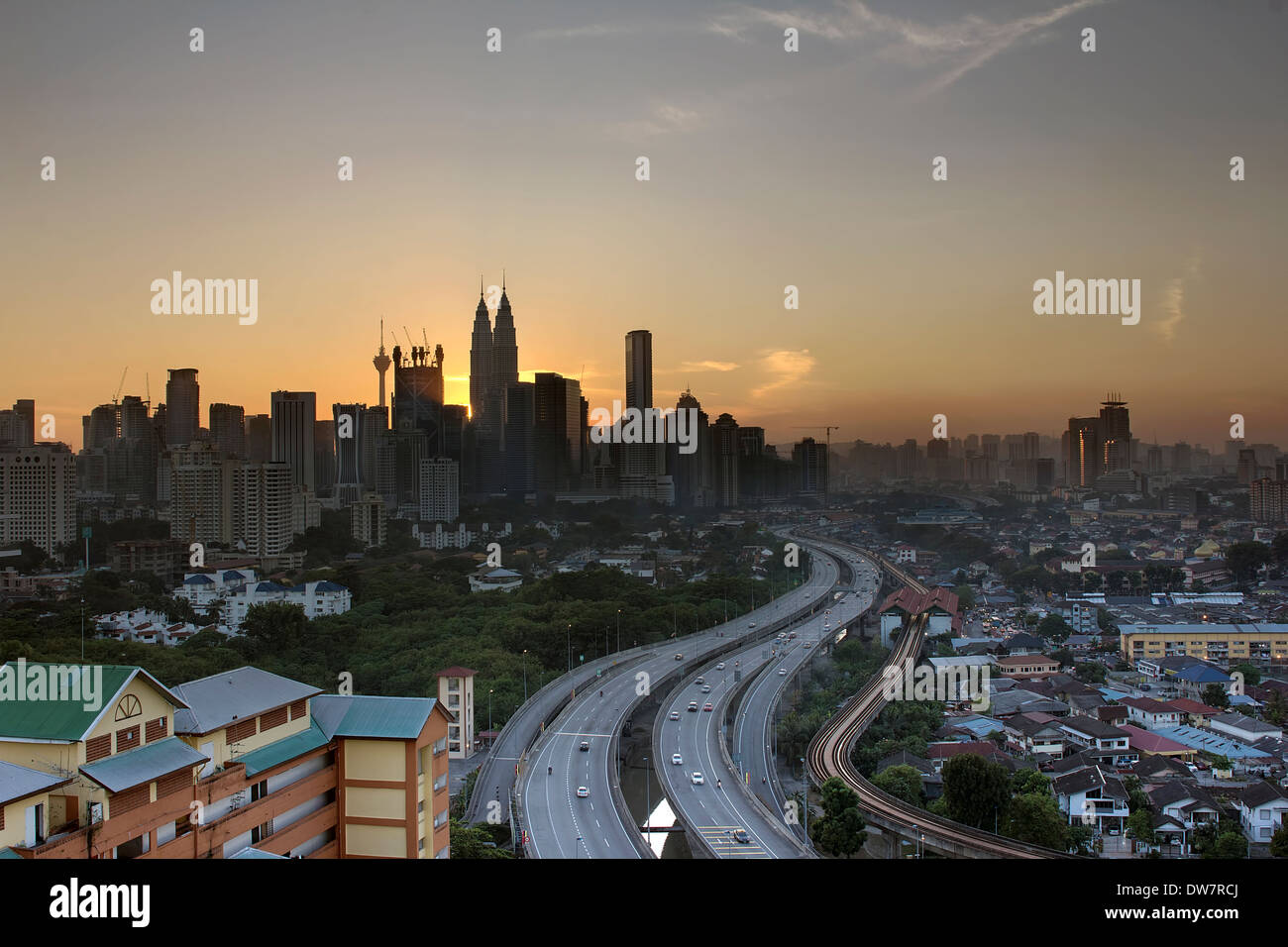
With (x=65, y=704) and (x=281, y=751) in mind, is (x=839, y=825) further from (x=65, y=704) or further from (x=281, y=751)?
(x=65, y=704)

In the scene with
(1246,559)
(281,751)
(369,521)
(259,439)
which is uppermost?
(259,439)

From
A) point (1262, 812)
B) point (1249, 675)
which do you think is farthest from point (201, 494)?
point (1249, 675)

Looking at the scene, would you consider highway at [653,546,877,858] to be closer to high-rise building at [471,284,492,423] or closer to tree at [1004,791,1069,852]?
tree at [1004,791,1069,852]

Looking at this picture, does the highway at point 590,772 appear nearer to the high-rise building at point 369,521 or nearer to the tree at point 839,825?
the tree at point 839,825

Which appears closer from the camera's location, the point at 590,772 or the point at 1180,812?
the point at 1180,812

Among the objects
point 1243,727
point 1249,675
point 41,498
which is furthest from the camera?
point 41,498

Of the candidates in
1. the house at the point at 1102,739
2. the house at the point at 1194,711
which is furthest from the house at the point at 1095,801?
the house at the point at 1194,711

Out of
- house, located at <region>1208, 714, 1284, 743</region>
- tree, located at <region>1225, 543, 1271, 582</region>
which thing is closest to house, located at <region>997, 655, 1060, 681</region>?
house, located at <region>1208, 714, 1284, 743</region>
